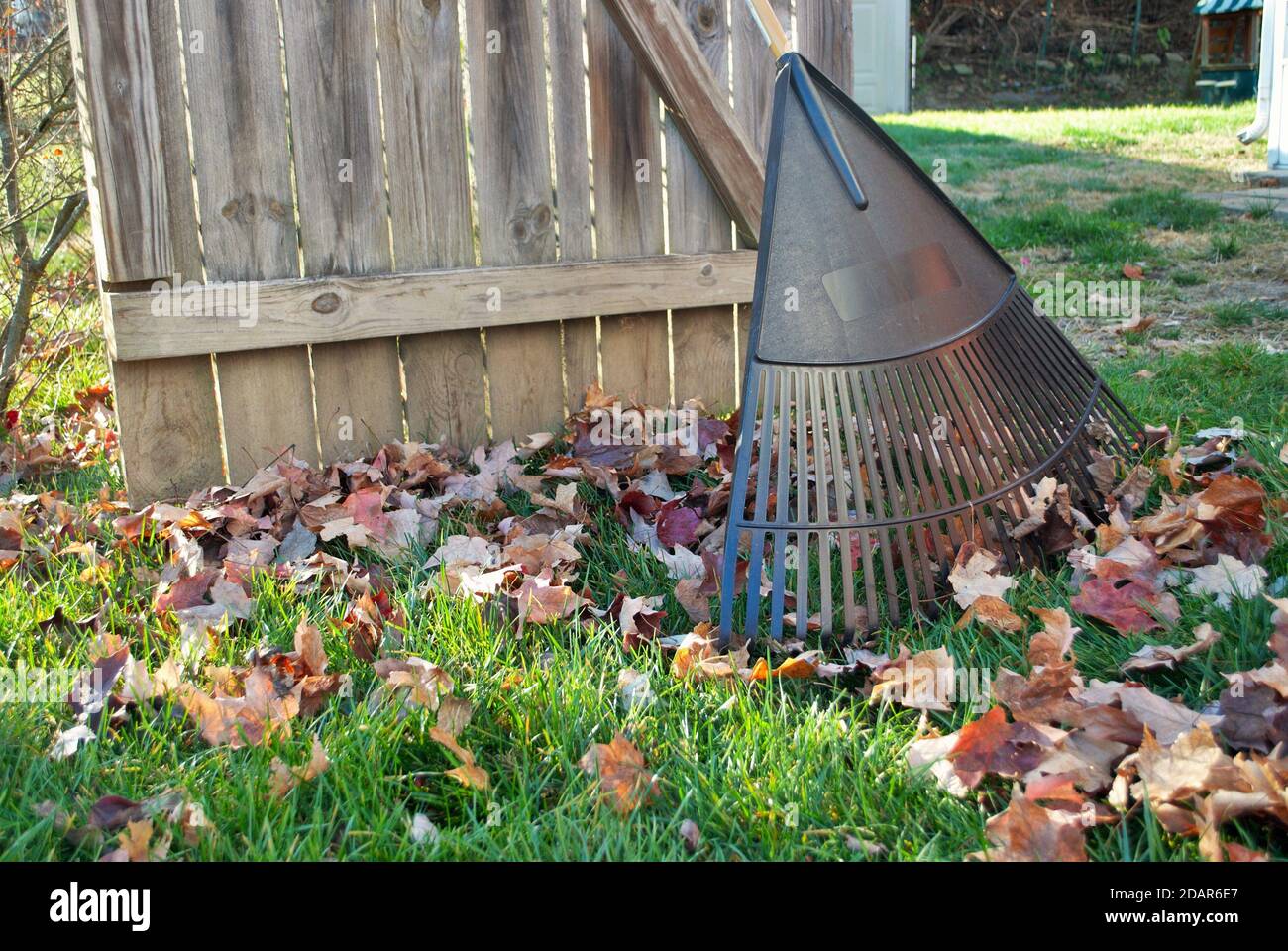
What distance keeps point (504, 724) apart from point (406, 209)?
1.75 metres

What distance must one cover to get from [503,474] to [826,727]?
1506 mm

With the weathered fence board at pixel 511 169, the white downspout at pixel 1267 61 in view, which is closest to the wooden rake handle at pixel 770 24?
the weathered fence board at pixel 511 169

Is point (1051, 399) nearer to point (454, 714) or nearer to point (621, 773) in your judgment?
→ point (621, 773)

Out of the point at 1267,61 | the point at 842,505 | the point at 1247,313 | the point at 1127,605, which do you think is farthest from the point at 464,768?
the point at 1267,61

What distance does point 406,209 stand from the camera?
310 cm

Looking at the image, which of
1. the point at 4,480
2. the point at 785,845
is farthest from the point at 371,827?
the point at 4,480

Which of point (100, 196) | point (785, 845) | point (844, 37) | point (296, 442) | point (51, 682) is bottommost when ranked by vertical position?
point (785, 845)

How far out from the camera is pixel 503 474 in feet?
10.0

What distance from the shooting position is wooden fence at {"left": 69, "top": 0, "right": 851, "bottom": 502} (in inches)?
110

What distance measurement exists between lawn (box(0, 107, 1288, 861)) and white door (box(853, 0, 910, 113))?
12437mm

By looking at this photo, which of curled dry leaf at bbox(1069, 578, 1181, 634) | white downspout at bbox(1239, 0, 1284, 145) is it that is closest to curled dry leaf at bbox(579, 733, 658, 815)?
curled dry leaf at bbox(1069, 578, 1181, 634)
